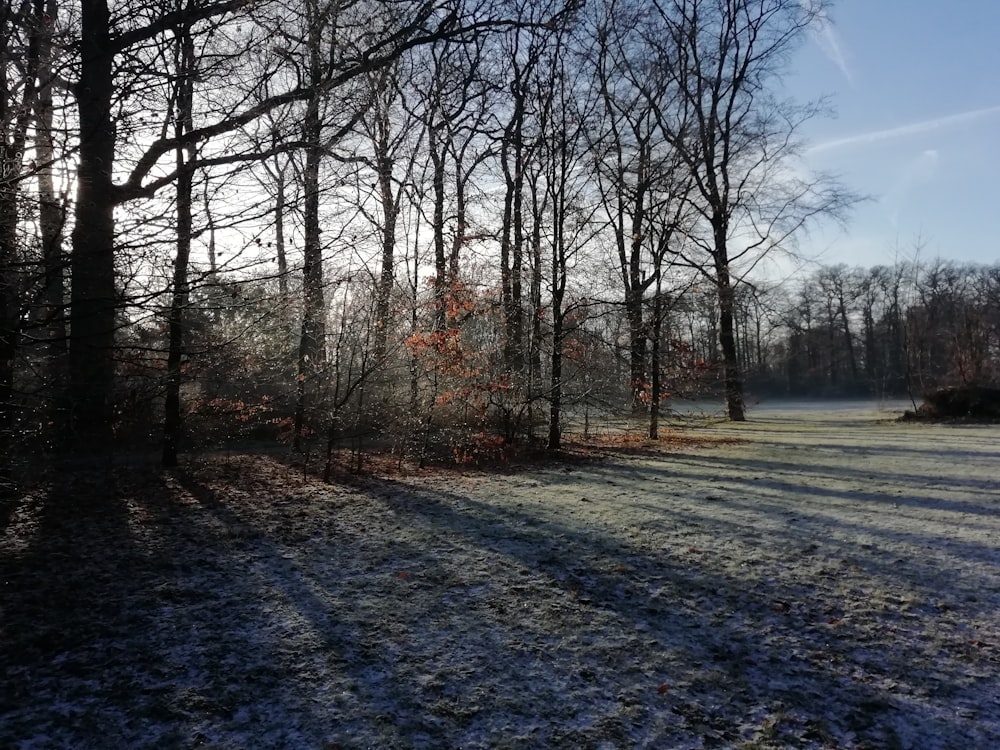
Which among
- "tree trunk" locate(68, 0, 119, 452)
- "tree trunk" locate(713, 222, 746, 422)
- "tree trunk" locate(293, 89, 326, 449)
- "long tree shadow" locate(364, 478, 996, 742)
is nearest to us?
"long tree shadow" locate(364, 478, 996, 742)

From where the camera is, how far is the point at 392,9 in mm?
6340

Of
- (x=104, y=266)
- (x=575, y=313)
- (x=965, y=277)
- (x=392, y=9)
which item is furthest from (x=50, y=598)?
(x=965, y=277)

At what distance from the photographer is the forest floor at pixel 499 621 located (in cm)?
263

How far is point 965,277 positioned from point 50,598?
212ft

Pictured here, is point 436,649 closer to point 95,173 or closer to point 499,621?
point 499,621

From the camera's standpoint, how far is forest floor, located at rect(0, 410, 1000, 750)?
2633 mm

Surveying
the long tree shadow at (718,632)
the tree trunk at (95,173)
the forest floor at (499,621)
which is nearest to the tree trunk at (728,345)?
the forest floor at (499,621)

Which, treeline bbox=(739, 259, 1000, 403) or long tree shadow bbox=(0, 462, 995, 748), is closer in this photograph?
long tree shadow bbox=(0, 462, 995, 748)

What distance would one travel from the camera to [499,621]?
12.1 feet

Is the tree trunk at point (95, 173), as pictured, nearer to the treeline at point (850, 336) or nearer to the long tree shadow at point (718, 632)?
the long tree shadow at point (718, 632)

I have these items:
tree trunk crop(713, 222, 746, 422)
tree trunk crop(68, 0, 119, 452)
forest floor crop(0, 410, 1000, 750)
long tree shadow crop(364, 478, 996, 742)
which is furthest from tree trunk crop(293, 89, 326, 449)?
tree trunk crop(713, 222, 746, 422)

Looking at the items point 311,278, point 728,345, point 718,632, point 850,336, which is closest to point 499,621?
point 718,632

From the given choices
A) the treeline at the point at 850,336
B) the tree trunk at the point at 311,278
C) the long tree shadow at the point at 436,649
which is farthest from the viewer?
the treeline at the point at 850,336

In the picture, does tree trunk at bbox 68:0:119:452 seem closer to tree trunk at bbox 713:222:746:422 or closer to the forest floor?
the forest floor
